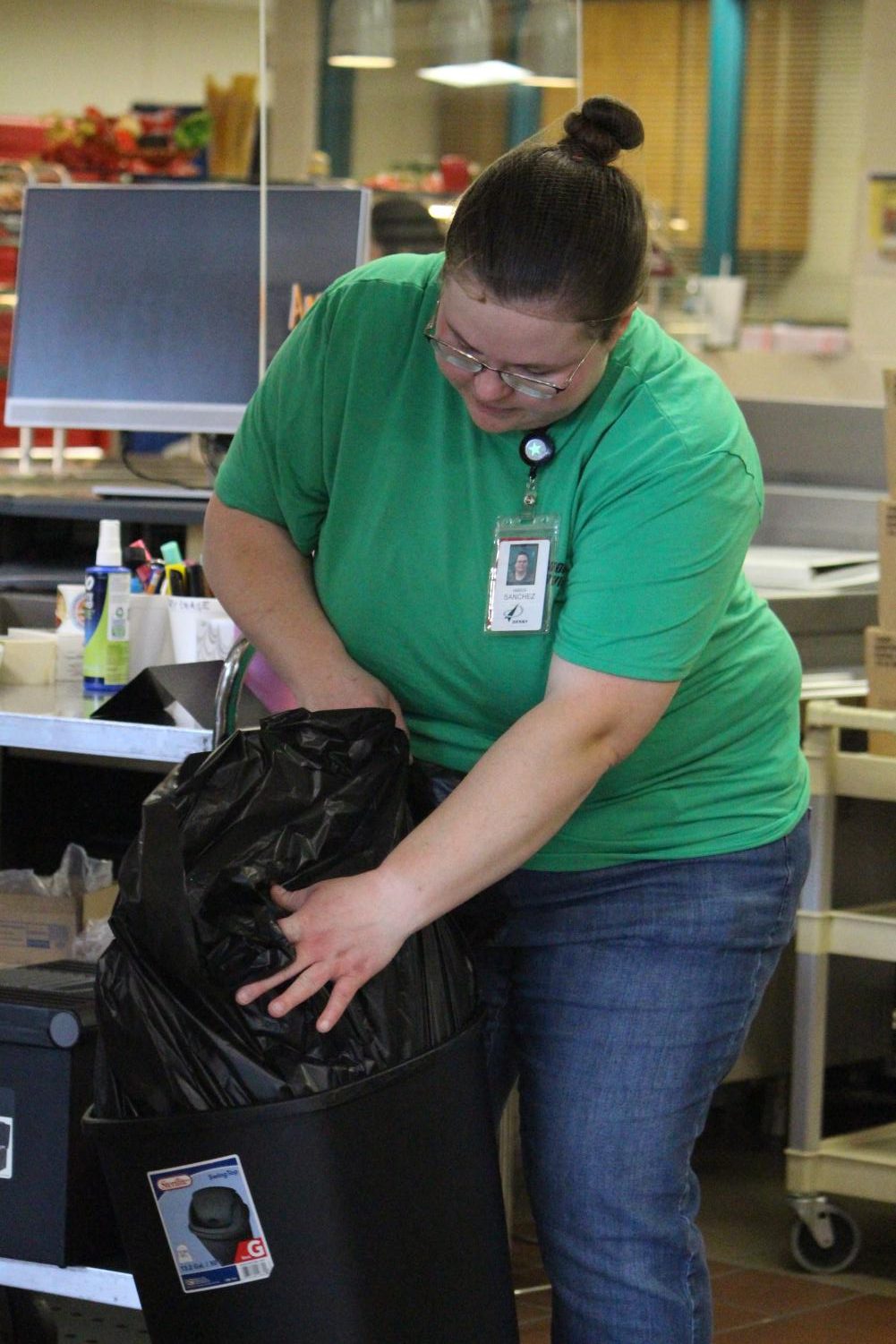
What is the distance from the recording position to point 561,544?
148 cm

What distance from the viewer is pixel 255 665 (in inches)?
71.4

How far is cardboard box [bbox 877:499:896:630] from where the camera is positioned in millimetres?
2549

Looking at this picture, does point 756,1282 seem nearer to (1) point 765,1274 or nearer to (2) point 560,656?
(1) point 765,1274

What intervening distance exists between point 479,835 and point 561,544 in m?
0.25

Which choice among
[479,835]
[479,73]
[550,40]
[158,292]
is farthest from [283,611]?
[479,73]

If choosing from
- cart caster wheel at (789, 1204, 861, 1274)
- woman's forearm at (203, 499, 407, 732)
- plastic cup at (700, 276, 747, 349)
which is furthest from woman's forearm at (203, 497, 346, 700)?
plastic cup at (700, 276, 747, 349)

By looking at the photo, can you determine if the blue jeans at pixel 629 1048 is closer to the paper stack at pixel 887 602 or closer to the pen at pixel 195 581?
the pen at pixel 195 581

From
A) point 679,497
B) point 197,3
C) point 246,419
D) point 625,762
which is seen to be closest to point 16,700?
point 246,419

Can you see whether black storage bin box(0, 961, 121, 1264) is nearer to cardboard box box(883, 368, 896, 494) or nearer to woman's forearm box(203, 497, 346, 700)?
woman's forearm box(203, 497, 346, 700)

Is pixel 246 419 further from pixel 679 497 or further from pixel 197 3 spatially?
pixel 197 3

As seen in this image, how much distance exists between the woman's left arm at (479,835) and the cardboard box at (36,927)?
33.2 inches

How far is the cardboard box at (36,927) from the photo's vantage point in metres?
2.20

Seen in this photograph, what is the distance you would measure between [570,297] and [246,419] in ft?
1.24

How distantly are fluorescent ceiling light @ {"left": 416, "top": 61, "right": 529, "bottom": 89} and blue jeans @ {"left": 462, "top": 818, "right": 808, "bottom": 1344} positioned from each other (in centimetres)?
268
